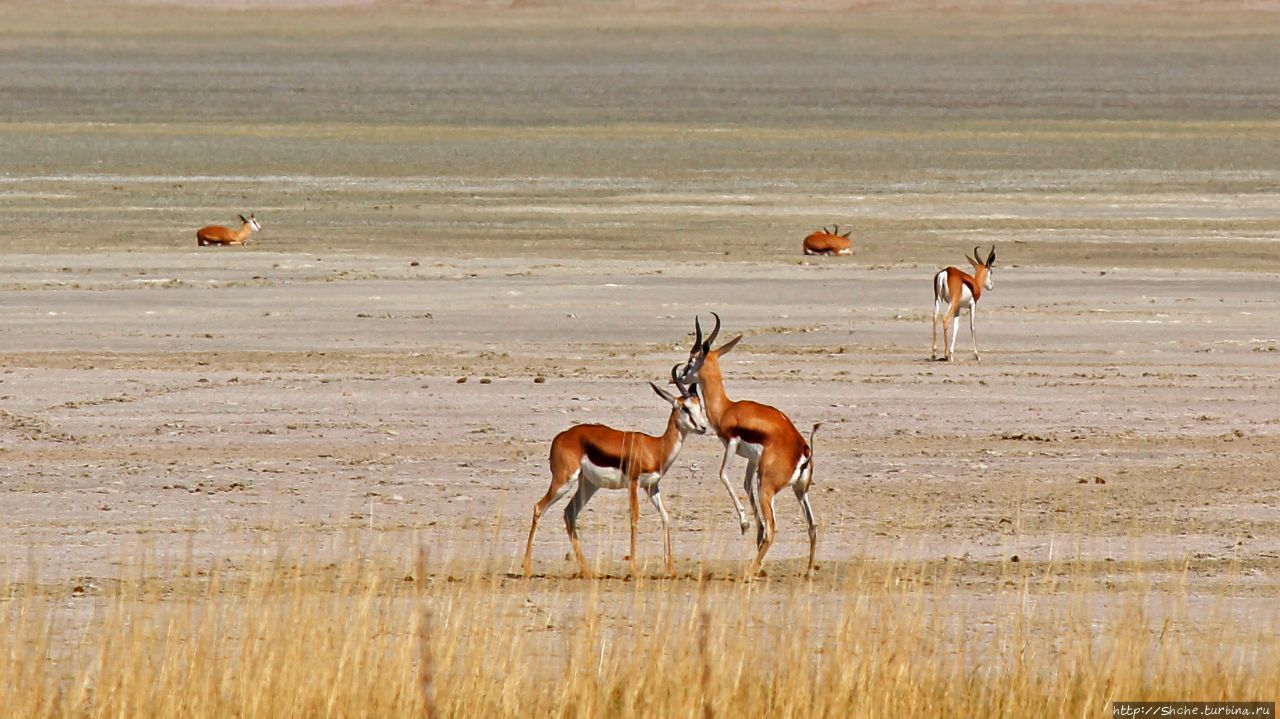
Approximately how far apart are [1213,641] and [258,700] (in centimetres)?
386

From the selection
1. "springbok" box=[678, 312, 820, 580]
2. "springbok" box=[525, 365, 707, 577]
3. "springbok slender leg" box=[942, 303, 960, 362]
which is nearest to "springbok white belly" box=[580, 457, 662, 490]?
"springbok" box=[525, 365, 707, 577]

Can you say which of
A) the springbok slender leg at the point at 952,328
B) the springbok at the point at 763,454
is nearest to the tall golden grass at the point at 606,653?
the springbok at the point at 763,454

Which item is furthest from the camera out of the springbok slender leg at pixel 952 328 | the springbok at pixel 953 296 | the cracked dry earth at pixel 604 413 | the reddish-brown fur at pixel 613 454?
the springbok at pixel 953 296

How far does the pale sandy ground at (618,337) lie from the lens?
1176 cm

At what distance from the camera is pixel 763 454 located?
10469mm

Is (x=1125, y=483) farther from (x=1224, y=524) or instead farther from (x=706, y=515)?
(x=706, y=515)

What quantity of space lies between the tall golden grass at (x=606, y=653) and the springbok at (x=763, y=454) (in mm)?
447

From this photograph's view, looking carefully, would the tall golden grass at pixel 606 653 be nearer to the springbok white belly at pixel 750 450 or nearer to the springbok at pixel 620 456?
the springbok at pixel 620 456

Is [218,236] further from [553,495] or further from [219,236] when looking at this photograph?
[553,495]

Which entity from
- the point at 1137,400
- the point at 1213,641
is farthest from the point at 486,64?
the point at 1213,641

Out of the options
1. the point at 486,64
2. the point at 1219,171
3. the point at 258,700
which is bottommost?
the point at 258,700

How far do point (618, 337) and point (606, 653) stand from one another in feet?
38.6

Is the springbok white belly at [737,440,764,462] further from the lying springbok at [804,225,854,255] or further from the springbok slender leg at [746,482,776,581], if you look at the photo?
the lying springbok at [804,225,854,255]

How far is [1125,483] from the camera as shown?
1323 centimetres
